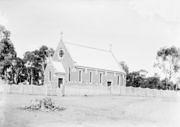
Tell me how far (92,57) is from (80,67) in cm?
Result: 339

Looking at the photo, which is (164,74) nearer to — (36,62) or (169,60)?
(169,60)

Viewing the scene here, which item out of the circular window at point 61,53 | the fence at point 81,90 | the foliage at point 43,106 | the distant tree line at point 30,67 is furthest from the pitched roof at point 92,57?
the foliage at point 43,106

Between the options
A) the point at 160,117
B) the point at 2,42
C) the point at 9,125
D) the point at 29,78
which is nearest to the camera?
the point at 9,125

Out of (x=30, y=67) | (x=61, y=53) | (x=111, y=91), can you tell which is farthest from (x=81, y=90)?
(x=30, y=67)

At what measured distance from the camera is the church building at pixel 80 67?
3966cm

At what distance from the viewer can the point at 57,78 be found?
39.2 m

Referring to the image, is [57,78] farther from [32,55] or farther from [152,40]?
[152,40]

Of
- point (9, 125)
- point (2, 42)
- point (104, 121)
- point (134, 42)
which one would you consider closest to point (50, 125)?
point (9, 125)

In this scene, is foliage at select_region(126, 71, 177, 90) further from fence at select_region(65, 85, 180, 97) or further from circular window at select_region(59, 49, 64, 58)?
circular window at select_region(59, 49, 64, 58)

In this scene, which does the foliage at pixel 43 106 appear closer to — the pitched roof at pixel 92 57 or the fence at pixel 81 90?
the fence at pixel 81 90

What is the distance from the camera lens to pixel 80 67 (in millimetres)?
40156

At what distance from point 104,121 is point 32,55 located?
36.3 m

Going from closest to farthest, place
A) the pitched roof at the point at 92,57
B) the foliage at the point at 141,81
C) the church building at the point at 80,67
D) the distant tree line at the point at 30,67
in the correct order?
the church building at the point at 80,67, the pitched roof at the point at 92,57, the distant tree line at the point at 30,67, the foliage at the point at 141,81

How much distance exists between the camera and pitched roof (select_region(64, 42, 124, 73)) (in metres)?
41.0
